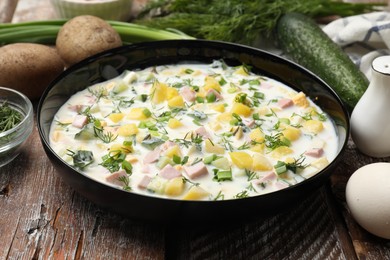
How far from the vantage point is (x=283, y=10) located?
12.4 feet

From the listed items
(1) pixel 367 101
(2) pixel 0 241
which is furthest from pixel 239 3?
(2) pixel 0 241

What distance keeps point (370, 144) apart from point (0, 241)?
1686 millimetres

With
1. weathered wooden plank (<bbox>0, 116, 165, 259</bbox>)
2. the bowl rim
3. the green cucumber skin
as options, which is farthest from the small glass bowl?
the green cucumber skin

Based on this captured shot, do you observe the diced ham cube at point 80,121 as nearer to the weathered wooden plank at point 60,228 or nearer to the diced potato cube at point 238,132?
the weathered wooden plank at point 60,228

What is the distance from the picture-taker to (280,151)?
7.88 ft

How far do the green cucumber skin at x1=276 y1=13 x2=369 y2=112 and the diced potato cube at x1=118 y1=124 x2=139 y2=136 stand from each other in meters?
1.22

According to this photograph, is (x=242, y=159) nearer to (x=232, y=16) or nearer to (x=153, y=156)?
(x=153, y=156)

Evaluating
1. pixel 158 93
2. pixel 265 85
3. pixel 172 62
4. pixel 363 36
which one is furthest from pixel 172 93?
pixel 363 36

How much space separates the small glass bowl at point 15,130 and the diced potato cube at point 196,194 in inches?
34.4

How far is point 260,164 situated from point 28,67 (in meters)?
1.40

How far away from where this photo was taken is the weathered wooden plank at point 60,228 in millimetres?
2131

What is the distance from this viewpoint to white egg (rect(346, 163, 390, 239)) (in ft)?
6.90

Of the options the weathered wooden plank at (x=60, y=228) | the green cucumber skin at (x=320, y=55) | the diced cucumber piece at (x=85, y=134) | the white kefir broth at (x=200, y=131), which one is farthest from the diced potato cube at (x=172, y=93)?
the green cucumber skin at (x=320, y=55)

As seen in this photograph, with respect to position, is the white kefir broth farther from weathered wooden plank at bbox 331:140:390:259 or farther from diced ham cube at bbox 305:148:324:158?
weathered wooden plank at bbox 331:140:390:259
